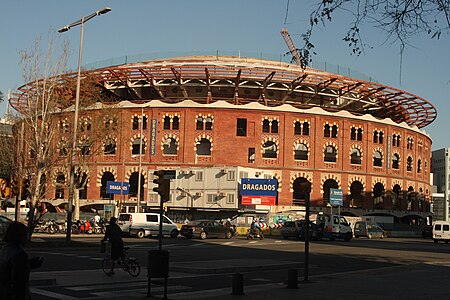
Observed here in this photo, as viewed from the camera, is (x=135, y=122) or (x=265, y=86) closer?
(x=265, y=86)

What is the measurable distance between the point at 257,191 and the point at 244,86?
15539mm

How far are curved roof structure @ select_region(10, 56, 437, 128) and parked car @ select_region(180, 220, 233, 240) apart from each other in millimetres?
23090

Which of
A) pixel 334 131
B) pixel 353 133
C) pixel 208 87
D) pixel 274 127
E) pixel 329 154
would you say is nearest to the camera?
pixel 208 87

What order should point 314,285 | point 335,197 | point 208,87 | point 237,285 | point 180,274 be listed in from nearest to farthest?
point 237,285
point 314,285
point 180,274
point 335,197
point 208,87

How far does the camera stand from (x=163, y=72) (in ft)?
231

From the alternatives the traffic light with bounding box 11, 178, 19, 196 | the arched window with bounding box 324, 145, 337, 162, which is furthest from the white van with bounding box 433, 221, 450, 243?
the traffic light with bounding box 11, 178, 19, 196

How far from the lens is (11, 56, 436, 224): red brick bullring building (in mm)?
70331

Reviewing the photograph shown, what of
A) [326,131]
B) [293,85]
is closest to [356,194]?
[326,131]

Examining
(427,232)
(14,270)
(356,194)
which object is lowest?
(427,232)

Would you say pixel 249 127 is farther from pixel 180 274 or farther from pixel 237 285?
pixel 237 285

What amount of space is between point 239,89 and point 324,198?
1705 centimetres

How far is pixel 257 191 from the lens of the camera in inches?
2457

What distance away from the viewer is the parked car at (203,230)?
46.3 m

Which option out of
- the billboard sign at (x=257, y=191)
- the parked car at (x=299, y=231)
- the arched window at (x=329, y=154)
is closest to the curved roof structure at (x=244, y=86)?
the arched window at (x=329, y=154)
